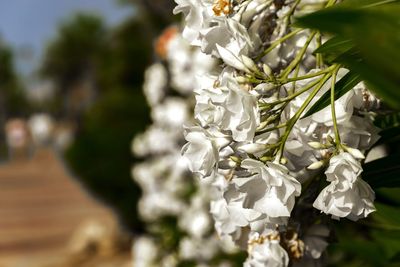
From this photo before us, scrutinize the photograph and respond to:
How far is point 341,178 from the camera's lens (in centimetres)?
79

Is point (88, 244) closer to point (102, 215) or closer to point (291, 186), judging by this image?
point (102, 215)

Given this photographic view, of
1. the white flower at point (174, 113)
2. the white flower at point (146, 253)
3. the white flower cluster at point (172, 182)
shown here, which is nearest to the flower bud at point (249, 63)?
the white flower cluster at point (172, 182)

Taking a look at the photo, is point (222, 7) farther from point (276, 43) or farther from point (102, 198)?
point (102, 198)

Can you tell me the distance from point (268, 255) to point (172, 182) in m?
3.89

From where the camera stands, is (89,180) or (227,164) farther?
(89,180)

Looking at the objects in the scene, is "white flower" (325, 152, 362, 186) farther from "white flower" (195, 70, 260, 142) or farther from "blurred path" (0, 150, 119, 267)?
"blurred path" (0, 150, 119, 267)

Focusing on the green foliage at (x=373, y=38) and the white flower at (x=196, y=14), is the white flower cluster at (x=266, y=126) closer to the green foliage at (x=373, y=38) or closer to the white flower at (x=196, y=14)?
the white flower at (x=196, y=14)

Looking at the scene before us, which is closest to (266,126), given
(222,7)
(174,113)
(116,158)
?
(222,7)

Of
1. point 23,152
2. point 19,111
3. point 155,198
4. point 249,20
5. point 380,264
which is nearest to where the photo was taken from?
point 249,20

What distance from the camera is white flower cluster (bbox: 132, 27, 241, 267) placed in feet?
12.9

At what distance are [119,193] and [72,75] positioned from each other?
1592 inches

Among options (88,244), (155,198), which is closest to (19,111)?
(88,244)

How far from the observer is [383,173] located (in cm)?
96

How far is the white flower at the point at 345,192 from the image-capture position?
777 mm
